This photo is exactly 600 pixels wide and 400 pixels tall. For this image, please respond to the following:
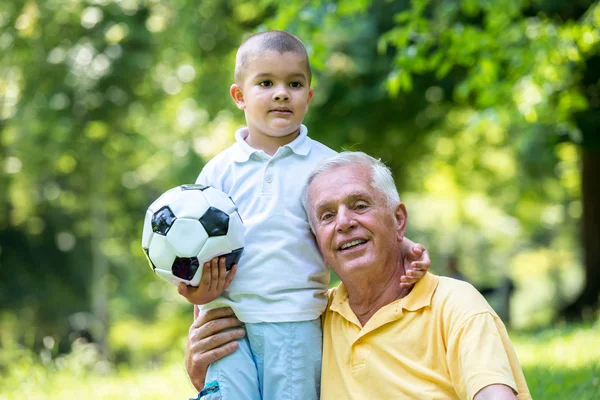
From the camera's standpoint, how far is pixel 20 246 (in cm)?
1825

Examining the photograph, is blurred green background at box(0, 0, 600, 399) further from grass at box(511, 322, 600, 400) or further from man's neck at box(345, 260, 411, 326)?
man's neck at box(345, 260, 411, 326)

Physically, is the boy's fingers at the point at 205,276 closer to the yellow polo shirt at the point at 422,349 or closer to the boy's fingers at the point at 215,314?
the boy's fingers at the point at 215,314

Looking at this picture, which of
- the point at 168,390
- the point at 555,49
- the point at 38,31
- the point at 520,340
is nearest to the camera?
the point at 168,390

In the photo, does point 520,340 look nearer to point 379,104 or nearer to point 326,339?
point 379,104

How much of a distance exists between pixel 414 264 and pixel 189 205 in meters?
0.93

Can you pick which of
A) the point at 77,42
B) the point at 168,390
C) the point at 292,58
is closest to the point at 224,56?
the point at 77,42

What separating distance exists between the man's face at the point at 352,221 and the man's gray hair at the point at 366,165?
0.02 meters

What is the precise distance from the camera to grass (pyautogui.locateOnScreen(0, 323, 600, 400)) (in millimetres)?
5094

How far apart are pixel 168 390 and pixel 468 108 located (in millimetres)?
10374

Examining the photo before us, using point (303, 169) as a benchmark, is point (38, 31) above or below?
above

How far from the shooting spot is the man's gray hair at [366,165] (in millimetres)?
3055

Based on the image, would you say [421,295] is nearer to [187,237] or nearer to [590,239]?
[187,237]

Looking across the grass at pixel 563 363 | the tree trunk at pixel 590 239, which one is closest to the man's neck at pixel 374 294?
the grass at pixel 563 363

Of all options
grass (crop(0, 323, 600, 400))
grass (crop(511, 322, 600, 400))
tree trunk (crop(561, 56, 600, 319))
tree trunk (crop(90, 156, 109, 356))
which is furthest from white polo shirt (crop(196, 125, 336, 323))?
tree trunk (crop(90, 156, 109, 356))
